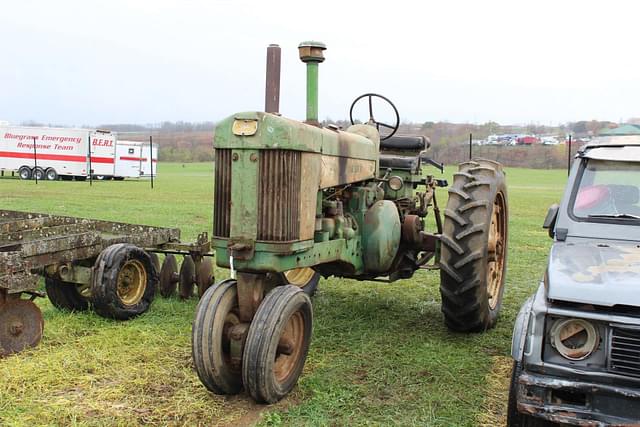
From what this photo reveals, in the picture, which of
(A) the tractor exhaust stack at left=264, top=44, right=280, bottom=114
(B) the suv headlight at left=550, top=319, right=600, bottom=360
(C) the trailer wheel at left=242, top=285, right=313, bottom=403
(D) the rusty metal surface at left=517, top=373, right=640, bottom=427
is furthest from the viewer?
(A) the tractor exhaust stack at left=264, top=44, right=280, bottom=114

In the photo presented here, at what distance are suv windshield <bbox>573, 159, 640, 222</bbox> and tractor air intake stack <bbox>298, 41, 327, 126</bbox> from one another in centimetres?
190

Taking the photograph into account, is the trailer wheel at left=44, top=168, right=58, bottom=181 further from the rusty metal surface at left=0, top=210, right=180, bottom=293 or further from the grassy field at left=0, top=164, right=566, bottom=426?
the grassy field at left=0, top=164, right=566, bottom=426

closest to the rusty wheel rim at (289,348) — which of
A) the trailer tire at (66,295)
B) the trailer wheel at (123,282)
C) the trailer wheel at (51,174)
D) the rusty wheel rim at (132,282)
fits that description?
the trailer wheel at (123,282)

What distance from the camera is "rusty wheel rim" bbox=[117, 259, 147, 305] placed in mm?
5586

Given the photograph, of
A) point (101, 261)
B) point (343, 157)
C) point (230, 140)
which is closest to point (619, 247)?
point (343, 157)

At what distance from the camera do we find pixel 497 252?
19.8ft

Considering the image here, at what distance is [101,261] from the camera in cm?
525

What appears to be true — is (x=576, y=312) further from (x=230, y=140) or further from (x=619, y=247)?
(x=230, y=140)

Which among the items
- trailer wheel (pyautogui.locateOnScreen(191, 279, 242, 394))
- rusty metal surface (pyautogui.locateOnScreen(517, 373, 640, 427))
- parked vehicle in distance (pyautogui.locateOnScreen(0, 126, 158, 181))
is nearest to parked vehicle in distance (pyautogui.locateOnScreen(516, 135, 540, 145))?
A: parked vehicle in distance (pyautogui.locateOnScreen(0, 126, 158, 181))

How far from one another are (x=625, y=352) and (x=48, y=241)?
4218mm

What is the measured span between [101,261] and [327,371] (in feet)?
7.29

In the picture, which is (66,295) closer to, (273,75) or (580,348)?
(273,75)

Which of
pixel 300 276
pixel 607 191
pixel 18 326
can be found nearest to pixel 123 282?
pixel 18 326

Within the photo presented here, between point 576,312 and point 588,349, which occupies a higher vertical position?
point 576,312
